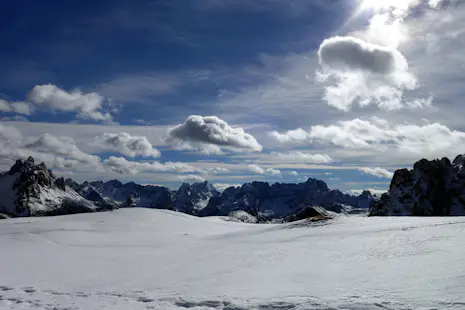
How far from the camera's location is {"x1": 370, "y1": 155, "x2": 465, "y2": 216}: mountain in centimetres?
12114

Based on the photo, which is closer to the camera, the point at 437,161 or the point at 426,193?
the point at 426,193

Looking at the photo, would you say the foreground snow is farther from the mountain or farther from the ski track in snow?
the mountain

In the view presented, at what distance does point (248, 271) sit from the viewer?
1441 centimetres

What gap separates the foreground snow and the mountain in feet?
364

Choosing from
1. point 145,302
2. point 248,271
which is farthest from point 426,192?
point 145,302

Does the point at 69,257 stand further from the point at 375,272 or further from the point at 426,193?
the point at 426,193

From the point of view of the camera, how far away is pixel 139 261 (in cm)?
1820

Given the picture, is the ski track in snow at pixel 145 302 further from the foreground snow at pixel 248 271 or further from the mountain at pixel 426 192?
the mountain at pixel 426 192

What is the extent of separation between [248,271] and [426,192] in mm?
135633

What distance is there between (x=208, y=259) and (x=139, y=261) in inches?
156

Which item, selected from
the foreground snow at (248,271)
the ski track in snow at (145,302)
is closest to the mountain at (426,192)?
the foreground snow at (248,271)

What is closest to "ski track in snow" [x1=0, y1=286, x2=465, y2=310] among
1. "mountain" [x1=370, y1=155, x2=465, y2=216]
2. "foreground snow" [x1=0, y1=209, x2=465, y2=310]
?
"foreground snow" [x1=0, y1=209, x2=465, y2=310]

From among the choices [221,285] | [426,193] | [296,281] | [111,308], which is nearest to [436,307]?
[296,281]

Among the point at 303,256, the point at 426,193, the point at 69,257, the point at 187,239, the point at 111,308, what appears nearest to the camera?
the point at 111,308
